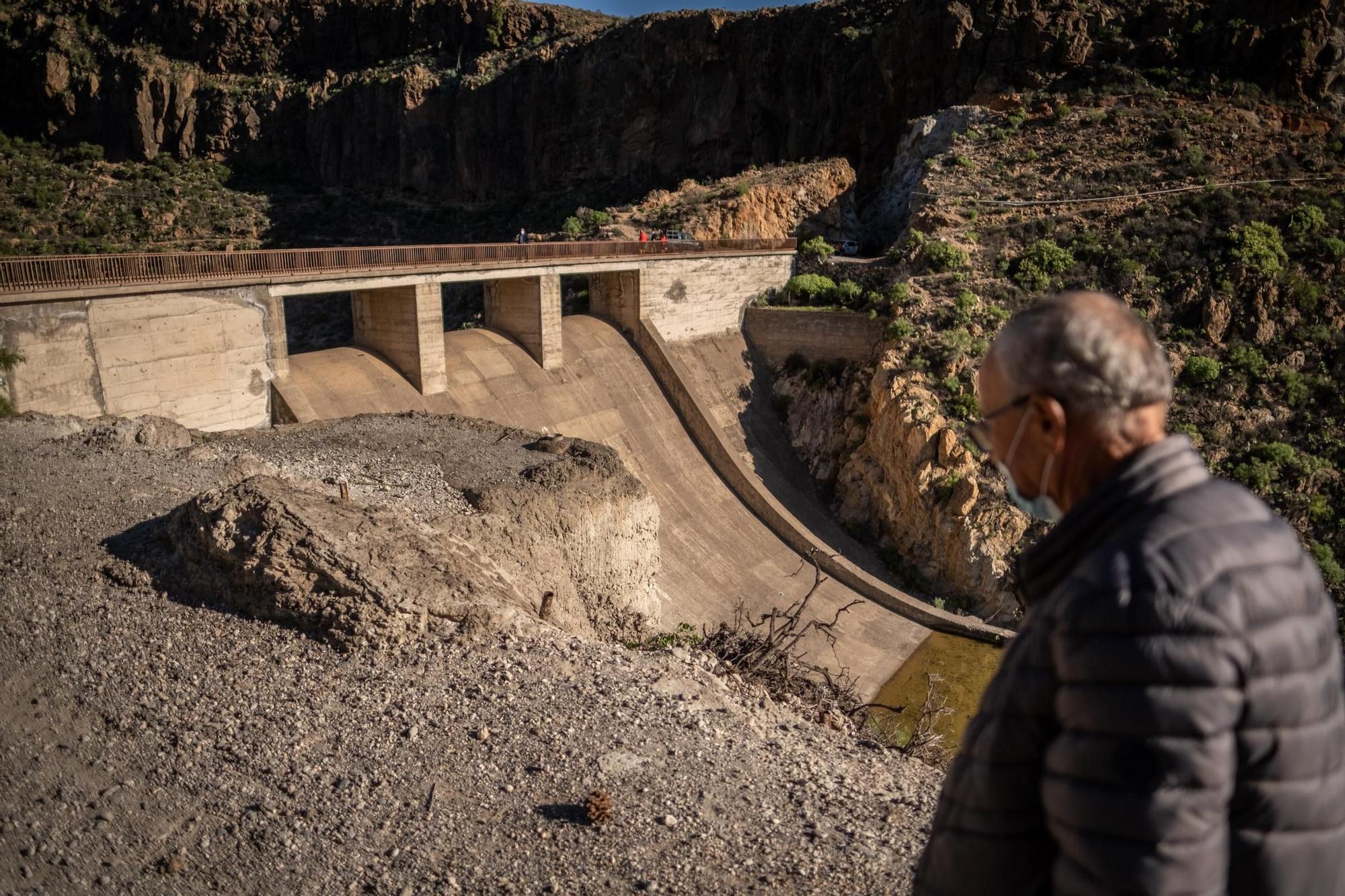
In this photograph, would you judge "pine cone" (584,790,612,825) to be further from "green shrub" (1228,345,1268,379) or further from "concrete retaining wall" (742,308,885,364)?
"green shrub" (1228,345,1268,379)

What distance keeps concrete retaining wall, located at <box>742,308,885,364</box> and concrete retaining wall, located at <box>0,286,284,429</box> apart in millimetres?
15923

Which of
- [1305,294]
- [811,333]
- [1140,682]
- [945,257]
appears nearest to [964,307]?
[945,257]

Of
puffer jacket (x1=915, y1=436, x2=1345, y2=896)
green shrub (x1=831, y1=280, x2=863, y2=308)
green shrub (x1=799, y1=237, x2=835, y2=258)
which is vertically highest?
puffer jacket (x1=915, y1=436, x2=1345, y2=896)

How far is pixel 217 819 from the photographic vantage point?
6496mm

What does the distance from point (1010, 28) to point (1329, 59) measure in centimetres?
1130

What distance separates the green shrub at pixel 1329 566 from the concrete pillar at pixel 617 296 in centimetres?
1812

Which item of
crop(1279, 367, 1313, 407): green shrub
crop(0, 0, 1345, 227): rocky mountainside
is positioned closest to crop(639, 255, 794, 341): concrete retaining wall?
crop(0, 0, 1345, 227): rocky mountainside

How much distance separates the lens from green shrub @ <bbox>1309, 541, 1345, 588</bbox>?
20.2 meters

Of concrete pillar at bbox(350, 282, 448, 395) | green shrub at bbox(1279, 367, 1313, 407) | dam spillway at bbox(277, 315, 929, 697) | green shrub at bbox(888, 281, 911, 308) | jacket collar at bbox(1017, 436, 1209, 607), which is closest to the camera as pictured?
jacket collar at bbox(1017, 436, 1209, 607)

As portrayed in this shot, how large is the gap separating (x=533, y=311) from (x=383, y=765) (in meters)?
18.1

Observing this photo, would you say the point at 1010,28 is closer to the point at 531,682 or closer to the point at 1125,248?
the point at 1125,248

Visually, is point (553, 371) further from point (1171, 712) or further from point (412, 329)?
point (1171, 712)

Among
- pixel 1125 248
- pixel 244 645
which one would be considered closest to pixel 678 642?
pixel 244 645

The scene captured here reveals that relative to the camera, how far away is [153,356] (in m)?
16.4
